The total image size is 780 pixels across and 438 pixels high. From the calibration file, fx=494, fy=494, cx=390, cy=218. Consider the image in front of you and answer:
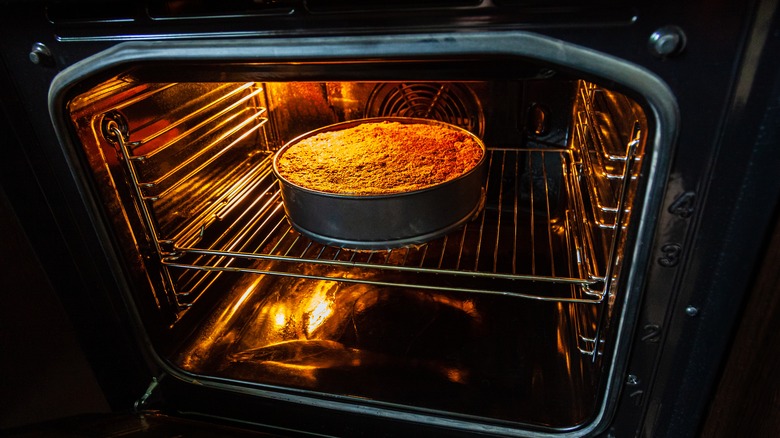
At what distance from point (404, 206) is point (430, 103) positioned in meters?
0.53

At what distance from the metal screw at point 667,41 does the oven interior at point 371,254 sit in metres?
0.18

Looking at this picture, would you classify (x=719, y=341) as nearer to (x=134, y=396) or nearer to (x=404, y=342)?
(x=404, y=342)

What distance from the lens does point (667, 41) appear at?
598mm

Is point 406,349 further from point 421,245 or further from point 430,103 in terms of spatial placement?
point 430,103

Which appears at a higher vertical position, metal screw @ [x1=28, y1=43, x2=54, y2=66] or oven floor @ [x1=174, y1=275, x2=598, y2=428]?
metal screw @ [x1=28, y1=43, x2=54, y2=66]

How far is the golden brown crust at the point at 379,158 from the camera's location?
1.13 meters

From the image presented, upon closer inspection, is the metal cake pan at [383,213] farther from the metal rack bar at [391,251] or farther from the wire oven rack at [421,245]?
the metal rack bar at [391,251]

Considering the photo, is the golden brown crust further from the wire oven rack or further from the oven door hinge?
the oven door hinge

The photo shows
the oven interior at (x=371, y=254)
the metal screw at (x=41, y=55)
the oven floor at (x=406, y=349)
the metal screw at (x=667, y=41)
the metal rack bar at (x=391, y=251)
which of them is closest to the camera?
the metal screw at (x=667, y=41)

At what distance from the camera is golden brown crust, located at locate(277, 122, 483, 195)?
44.5 inches

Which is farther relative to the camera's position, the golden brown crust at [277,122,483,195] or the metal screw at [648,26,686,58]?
the golden brown crust at [277,122,483,195]

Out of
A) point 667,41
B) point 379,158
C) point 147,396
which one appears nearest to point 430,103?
point 379,158

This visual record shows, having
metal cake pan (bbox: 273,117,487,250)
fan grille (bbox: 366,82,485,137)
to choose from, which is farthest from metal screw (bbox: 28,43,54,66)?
fan grille (bbox: 366,82,485,137)

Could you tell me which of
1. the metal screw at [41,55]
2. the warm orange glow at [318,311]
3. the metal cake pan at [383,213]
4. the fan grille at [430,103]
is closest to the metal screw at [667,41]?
the metal cake pan at [383,213]
